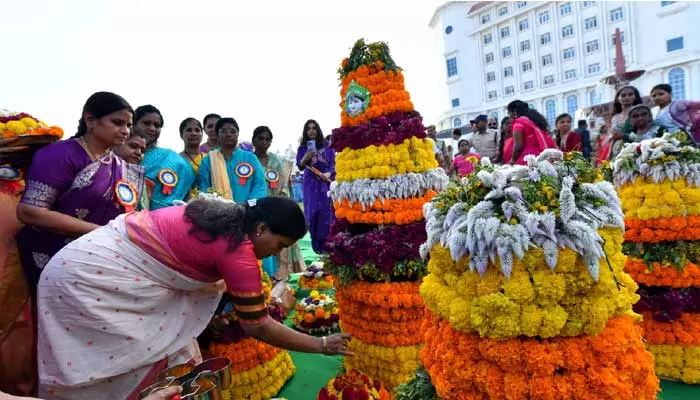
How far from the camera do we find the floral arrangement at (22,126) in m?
2.52

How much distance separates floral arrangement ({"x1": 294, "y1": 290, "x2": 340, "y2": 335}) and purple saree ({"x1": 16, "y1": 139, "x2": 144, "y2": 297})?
7.79ft

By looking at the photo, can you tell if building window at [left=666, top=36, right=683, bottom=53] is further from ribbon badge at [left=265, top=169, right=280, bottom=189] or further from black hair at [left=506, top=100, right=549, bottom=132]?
ribbon badge at [left=265, top=169, right=280, bottom=189]

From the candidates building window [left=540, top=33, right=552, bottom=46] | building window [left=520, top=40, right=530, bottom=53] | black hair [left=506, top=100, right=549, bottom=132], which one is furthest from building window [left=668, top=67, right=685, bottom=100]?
black hair [left=506, top=100, right=549, bottom=132]

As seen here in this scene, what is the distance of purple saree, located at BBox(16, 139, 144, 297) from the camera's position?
236cm

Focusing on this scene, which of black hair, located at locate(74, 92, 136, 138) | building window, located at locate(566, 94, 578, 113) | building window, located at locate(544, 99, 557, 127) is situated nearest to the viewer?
black hair, located at locate(74, 92, 136, 138)

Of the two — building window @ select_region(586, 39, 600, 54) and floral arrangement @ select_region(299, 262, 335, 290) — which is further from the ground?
building window @ select_region(586, 39, 600, 54)

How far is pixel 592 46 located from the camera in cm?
3859

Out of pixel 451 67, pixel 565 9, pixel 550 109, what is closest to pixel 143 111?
pixel 550 109

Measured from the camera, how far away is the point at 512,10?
142 feet

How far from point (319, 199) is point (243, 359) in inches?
139

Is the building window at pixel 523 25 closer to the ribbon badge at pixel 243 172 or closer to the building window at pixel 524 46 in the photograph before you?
the building window at pixel 524 46

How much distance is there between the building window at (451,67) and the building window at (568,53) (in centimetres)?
1073

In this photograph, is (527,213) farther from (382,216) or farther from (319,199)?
(319,199)

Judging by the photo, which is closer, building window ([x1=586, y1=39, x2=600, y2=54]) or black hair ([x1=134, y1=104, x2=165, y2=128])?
black hair ([x1=134, y1=104, x2=165, y2=128])
